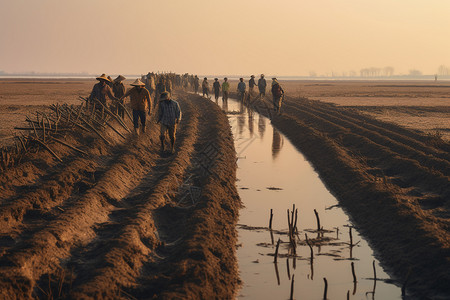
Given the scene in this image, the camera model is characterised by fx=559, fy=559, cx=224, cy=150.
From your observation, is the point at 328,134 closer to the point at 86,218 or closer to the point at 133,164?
the point at 133,164

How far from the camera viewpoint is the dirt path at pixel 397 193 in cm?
660

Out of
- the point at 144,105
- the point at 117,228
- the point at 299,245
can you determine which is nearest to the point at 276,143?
the point at 144,105

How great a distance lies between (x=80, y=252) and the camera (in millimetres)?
6871

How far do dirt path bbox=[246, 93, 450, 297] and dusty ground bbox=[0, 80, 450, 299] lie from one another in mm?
25

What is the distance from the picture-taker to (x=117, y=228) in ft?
25.8

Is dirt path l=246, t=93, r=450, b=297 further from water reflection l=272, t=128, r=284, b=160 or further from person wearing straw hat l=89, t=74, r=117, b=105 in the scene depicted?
person wearing straw hat l=89, t=74, r=117, b=105

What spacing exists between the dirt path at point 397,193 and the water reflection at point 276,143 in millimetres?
500

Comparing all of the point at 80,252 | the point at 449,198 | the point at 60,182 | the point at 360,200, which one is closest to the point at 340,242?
the point at 360,200

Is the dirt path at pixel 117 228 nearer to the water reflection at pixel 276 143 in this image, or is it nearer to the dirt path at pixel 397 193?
the dirt path at pixel 397 193

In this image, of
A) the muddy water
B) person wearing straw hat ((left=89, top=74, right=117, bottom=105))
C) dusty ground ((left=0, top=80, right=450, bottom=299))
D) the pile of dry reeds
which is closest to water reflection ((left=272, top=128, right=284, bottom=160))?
dusty ground ((left=0, top=80, right=450, bottom=299))

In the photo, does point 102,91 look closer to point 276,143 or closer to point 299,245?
point 276,143

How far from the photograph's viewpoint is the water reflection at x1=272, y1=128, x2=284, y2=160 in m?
15.8

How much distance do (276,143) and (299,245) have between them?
33.7 ft

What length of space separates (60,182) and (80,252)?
10.2 ft
